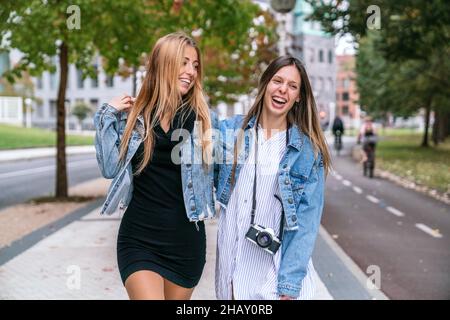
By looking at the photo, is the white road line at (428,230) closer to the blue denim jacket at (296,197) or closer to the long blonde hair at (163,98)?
the blue denim jacket at (296,197)

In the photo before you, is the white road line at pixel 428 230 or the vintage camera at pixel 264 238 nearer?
the vintage camera at pixel 264 238

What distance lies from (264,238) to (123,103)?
3.15 feet

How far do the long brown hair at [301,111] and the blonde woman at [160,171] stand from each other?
223mm

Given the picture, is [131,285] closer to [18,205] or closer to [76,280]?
[76,280]

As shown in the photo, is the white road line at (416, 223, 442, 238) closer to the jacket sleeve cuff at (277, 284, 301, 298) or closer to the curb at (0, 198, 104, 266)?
the curb at (0, 198, 104, 266)

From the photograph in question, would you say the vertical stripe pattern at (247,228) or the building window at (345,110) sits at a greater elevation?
the vertical stripe pattern at (247,228)

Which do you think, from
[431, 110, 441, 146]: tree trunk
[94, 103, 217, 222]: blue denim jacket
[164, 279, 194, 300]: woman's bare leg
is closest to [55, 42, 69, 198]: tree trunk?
[94, 103, 217, 222]: blue denim jacket

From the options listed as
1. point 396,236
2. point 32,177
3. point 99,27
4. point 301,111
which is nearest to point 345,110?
point 32,177

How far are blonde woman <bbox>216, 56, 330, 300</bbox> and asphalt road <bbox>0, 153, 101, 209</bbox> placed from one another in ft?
35.9

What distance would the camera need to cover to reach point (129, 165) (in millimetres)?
2869

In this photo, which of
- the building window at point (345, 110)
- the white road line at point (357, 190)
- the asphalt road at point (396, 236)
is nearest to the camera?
the asphalt road at point (396, 236)

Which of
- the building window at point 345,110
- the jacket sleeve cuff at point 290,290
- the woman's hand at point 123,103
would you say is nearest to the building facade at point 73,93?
the building window at point 345,110

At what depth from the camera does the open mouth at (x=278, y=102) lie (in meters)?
2.88

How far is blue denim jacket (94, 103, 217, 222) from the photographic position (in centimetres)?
286
